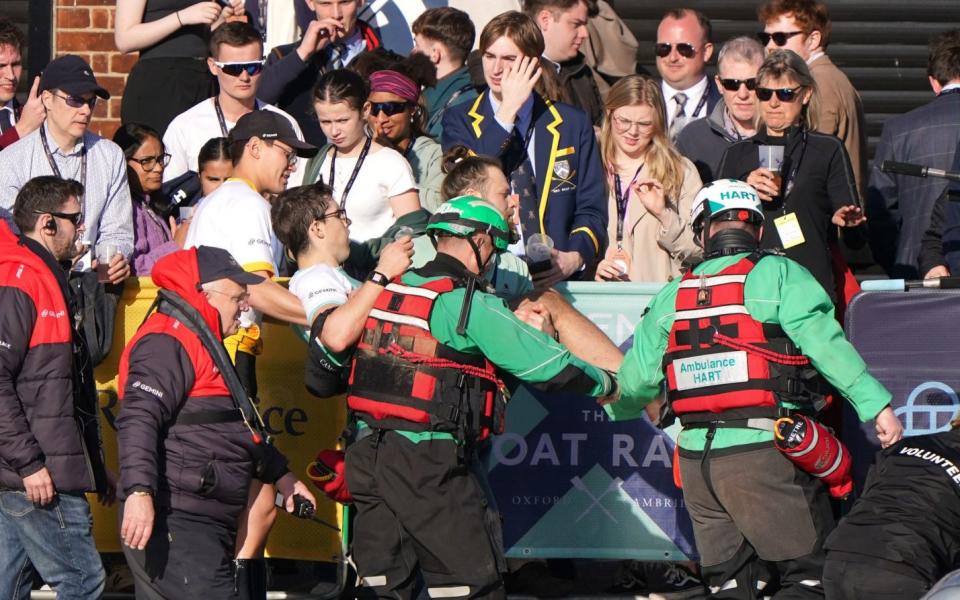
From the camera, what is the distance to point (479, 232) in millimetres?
6324

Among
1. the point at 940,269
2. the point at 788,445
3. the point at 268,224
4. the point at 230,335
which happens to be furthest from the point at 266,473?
the point at 940,269

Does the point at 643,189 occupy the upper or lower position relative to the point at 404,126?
lower

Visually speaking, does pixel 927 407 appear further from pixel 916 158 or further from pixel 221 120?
pixel 221 120

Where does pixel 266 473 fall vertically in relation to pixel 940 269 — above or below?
below

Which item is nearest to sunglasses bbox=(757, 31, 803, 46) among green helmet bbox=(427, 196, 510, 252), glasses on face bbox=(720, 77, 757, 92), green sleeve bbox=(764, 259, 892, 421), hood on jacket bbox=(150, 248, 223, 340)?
glasses on face bbox=(720, 77, 757, 92)

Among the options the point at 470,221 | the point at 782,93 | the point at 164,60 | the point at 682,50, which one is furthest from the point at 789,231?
the point at 164,60

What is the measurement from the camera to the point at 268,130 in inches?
301

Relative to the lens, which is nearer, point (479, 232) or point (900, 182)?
point (479, 232)

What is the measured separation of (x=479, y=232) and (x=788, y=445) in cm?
150

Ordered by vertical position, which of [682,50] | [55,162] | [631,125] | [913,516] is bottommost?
[913,516]

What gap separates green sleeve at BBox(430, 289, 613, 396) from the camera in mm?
6195

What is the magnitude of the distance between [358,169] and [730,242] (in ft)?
7.57

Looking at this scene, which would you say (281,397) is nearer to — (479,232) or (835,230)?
(479,232)

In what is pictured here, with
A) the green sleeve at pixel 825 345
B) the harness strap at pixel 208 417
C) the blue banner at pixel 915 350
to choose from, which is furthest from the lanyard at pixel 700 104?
the harness strap at pixel 208 417
